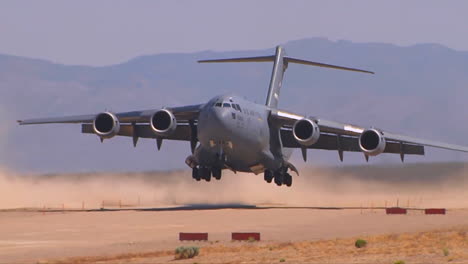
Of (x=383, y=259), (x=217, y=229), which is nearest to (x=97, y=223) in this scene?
(x=217, y=229)

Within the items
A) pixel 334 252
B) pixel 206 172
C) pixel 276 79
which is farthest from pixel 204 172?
pixel 334 252

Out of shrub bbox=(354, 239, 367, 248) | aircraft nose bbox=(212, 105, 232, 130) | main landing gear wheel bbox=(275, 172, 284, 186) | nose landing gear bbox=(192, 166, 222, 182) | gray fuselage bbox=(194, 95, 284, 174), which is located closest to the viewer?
shrub bbox=(354, 239, 367, 248)

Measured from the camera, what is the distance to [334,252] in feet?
96.9

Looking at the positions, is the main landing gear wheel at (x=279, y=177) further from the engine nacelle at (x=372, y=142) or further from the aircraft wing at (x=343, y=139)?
the engine nacelle at (x=372, y=142)

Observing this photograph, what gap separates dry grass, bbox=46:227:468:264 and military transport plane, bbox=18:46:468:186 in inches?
542

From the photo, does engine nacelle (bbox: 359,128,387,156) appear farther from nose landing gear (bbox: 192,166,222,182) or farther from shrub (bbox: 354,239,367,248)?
shrub (bbox: 354,239,367,248)

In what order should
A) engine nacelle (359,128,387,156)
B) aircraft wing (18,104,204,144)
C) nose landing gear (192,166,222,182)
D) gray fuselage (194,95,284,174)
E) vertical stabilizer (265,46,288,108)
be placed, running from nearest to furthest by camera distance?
gray fuselage (194,95,284,174)
engine nacelle (359,128,387,156)
nose landing gear (192,166,222,182)
aircraft wing (18,104,204,144)
vertical stabilizer (265,46,288,108)

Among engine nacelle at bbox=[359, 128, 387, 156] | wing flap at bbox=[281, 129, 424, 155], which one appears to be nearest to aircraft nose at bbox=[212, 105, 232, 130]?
engine nacelle at bbox=[359, 128, 387, 156]

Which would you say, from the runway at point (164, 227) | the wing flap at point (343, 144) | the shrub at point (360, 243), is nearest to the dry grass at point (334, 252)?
the shrub at point (360, 243)

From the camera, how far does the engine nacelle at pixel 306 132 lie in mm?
47906

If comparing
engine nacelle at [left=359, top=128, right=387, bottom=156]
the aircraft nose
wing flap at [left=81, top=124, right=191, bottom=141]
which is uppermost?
wing flap at [left=81, top=124, right=191, bottom=141]

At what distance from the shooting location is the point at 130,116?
5038 cm

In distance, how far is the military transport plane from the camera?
46531 mm

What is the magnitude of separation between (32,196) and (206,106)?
1952 centimetres
